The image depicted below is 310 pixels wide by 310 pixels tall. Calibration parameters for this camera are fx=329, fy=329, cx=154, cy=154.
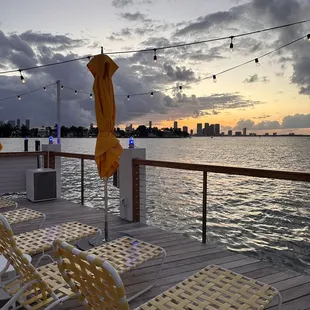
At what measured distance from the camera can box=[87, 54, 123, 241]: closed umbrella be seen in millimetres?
3574

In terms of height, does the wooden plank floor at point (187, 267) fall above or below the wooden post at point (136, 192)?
below

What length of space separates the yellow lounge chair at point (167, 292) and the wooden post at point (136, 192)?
2792 mm

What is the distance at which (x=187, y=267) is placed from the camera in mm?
3346

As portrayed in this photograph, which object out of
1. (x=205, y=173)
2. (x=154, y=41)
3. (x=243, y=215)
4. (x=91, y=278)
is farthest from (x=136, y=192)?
(x=154, y=41)

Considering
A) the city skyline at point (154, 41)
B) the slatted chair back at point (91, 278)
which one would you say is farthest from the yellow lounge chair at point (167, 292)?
the city skyline at point (154, 41)

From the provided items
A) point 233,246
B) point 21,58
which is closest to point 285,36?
point 233,246

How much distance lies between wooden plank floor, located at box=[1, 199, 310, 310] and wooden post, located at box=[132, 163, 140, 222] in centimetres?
19

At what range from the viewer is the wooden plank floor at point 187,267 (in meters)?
2.75

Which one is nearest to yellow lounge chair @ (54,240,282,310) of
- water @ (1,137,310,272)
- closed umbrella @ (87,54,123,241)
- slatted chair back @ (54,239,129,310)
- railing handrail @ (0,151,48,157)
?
slatted chair back @ (54,239,129,310)

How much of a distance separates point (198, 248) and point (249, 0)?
7.07m

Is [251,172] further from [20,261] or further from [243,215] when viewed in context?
[243,215]

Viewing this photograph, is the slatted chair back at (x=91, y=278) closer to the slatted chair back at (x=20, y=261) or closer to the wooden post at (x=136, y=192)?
the slatted chair back at (x=20, y=261)

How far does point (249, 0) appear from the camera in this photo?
27.7 ft

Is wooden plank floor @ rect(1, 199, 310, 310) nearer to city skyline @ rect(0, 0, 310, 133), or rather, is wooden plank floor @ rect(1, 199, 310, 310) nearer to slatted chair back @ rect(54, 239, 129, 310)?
slatted chair back @ rect(54, 239, 129, 310)
